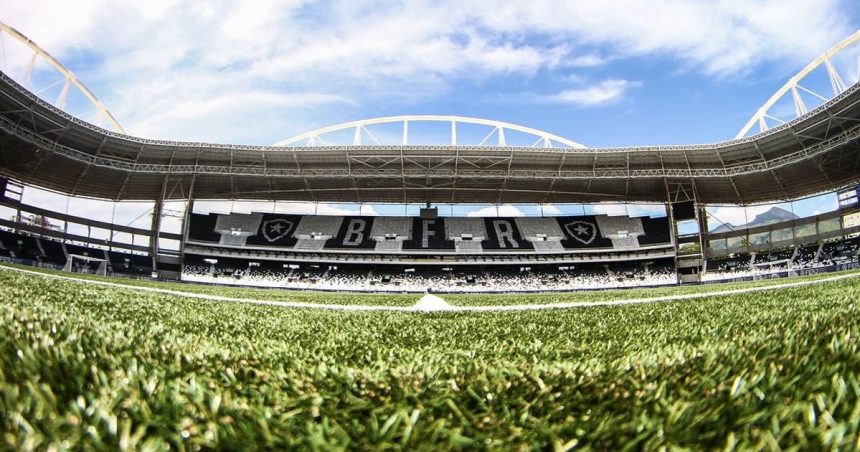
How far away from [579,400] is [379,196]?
143ft

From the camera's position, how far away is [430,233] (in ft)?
144

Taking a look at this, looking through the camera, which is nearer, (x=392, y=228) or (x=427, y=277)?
(x=427, y=277)

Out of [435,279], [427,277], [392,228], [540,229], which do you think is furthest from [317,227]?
[540,229]

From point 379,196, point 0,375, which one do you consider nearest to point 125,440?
point 0,375

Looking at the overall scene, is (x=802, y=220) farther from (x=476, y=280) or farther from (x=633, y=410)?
(x=633, y=410)

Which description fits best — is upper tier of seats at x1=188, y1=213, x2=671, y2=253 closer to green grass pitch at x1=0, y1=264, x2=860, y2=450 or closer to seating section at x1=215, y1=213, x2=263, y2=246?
seating section at x1=215, y1=213, x2=263, y2=246

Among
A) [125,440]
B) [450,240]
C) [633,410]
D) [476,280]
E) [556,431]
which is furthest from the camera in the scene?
[450,240]

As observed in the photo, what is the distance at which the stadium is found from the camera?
73 centimetres

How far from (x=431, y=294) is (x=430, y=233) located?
31.7m

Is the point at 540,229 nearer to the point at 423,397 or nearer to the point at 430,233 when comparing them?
the point at 430,233

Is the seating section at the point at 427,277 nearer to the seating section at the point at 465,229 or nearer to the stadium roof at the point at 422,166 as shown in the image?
the seating section at the point at 465,229

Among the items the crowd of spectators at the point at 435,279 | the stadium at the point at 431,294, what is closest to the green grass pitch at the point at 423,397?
the stadium at the point at 431,294

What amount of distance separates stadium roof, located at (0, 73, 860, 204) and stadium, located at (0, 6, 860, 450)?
0.26 meters

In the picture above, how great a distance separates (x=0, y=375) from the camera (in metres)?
0.73
